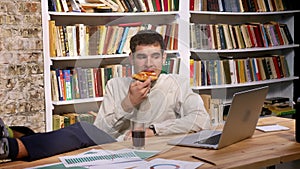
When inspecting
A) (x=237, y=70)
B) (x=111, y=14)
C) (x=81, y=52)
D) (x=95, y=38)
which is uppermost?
(x=111, y=14)

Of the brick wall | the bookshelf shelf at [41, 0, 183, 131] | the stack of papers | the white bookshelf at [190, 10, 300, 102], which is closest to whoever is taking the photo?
the stack of papers

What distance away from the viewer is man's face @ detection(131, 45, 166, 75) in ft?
7.94

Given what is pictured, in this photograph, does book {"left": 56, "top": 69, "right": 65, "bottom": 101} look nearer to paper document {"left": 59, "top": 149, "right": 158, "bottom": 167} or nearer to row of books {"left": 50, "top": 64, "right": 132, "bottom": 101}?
row of books {"left": 50, "top": 64, "right": 132, "bottom": 101}

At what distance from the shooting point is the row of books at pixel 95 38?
12.2ft

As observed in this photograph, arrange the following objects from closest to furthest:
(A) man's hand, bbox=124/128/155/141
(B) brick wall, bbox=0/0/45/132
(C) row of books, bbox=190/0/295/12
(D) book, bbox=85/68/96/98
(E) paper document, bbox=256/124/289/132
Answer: (A) man's hand, bbox=124/128/155/141 → (E) paper document, bbox=256/124/289/132 → (B) brick wall, bbox=0/0/45/132 → (D) book, bbox=85/68/96/98 → (C) row of books, bbox=190/0/295/12

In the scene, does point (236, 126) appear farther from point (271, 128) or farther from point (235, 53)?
point (235, 53)

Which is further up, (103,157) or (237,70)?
(237,70)

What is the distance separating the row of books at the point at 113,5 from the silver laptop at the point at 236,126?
1.91m

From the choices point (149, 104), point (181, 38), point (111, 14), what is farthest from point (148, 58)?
point (181, 38)

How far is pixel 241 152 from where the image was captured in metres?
1.96

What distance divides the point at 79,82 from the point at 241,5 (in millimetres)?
1782

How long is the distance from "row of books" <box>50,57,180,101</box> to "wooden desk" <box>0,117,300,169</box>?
1.68m

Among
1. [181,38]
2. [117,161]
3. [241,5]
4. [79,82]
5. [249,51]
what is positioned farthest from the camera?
[249,51]

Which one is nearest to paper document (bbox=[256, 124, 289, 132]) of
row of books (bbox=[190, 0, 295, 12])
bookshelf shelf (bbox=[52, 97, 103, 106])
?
bookshelf shelf (bbox=[52, 97, 103, 106])
